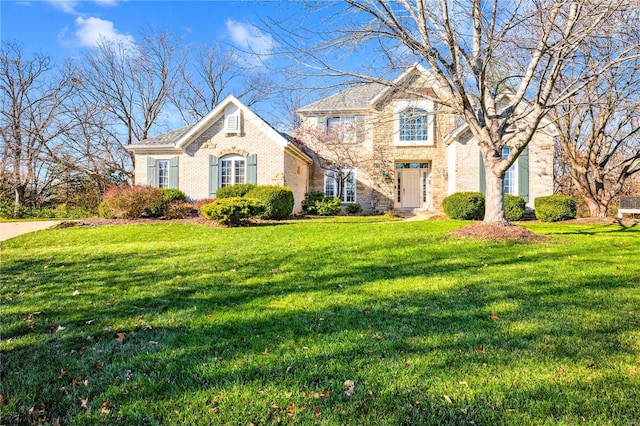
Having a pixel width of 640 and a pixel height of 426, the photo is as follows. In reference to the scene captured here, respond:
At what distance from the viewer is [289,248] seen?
744cm

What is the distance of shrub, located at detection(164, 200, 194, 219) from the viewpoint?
46.0 feet

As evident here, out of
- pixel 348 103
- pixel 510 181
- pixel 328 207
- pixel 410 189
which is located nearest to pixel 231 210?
pixel 328 207

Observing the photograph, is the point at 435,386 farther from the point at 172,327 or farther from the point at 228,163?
the point at 228,163

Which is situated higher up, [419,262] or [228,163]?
[228,163]

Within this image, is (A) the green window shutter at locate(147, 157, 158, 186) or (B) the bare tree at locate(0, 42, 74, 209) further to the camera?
(B) the bare tree at locate(0, 42, 74, 209)

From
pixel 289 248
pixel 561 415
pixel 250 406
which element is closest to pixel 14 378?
pixel 250 406

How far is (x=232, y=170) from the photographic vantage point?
16.1 m

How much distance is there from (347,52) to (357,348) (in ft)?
24.2

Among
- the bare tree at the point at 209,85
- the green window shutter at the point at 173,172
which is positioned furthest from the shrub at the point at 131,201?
the bare tree at the point at 209,85

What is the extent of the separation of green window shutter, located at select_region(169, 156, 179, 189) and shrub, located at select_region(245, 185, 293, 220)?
459 centimetres

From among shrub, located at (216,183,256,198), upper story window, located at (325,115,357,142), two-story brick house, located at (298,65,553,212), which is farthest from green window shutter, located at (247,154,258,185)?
upper story window, located at (325,115,357,142)

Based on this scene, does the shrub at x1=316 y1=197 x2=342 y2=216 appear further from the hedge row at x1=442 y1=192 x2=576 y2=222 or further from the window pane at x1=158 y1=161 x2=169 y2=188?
the window pane at x1=158 y1=161 x2=169 y2=188

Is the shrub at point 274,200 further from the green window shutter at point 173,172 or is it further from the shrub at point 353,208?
the green window shutter at point 173,172

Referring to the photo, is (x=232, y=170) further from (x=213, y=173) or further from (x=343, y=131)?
(x=343, y=131)
